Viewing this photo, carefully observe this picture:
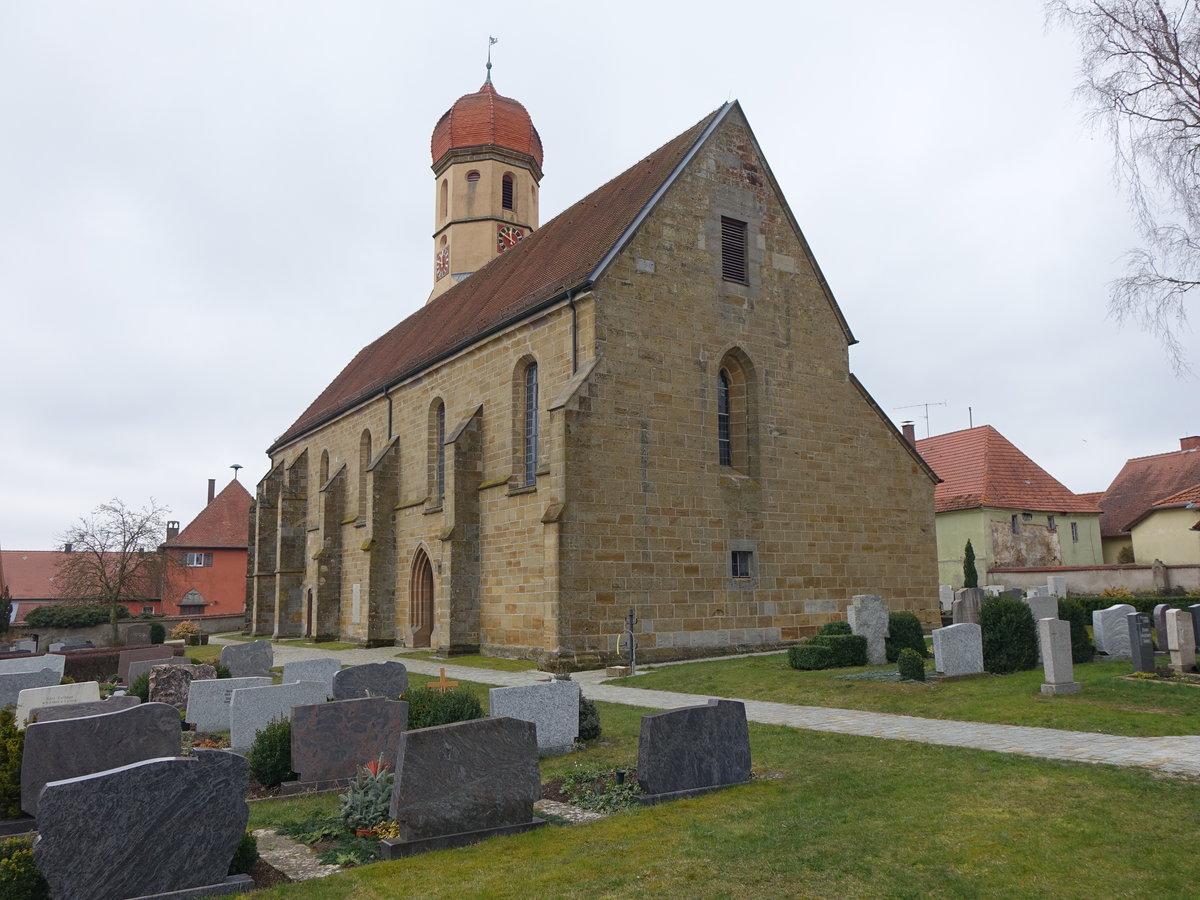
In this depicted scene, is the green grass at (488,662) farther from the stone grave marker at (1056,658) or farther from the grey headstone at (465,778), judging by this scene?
the grey headstone at (465,778)

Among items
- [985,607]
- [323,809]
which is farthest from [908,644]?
[323,809]

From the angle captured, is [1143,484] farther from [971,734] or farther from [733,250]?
[971,734]

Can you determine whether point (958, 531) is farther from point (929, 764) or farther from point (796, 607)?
point (929, 764)

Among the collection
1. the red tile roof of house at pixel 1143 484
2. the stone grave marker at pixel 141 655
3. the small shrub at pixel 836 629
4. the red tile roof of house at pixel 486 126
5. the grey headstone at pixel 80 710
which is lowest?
the stone grave marker at pixel 141 655

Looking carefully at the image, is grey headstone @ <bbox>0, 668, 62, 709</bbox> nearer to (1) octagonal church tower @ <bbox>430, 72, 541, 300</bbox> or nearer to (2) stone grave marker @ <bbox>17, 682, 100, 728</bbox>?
(2) stone grave marker @ <bbox>17, 682, 100, 728</bbox>

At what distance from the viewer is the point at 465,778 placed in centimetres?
664

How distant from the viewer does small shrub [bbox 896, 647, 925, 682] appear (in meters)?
14.1

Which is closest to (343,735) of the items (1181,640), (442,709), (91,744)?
(442,709)

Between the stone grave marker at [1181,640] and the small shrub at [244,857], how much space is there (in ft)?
44.6

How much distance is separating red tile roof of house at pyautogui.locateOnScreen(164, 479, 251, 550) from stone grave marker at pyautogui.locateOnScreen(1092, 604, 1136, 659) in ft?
154

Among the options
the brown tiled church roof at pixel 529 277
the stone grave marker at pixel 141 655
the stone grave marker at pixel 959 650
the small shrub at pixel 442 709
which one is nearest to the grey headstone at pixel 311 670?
the small shrub at pixel 442 709

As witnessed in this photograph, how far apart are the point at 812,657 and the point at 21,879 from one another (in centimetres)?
1326

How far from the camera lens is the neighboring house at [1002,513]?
35.5 m

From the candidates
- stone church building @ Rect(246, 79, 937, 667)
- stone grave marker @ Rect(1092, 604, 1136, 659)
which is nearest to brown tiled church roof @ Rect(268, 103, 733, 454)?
stone church building @ Rect(246, 79, 937, 667)
